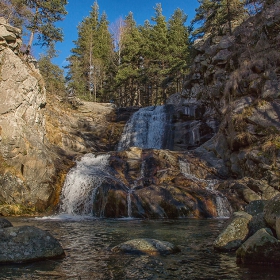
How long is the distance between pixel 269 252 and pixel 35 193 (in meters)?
14.5

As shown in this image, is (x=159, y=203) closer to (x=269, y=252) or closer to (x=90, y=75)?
(x=269, y=252)

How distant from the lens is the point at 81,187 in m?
18.3

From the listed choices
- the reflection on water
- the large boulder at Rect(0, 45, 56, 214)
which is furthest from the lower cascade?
the reflection on water

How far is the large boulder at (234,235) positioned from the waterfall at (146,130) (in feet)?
71.9

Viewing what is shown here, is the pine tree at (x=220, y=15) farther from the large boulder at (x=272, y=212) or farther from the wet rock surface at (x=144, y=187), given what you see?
the large boulder at (x=272, y=212)

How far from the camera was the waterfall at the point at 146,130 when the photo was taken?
30125 mm

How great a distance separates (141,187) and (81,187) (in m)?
3.60

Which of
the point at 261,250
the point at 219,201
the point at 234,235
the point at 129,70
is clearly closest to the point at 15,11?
the point at 129,70

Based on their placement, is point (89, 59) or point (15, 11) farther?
point (89, 59)

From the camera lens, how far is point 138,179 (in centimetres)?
1930

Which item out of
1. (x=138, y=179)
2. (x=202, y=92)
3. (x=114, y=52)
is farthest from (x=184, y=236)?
(x=114, y=52)

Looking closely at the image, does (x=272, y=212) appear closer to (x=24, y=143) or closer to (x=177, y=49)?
(x=24, y=143)

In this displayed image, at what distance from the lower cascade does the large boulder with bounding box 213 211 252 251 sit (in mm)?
8021

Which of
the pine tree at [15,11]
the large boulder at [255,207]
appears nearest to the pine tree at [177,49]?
the pine tree at [15,11]
